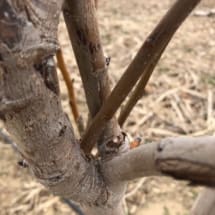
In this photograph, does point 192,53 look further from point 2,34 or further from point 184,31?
point 2,34

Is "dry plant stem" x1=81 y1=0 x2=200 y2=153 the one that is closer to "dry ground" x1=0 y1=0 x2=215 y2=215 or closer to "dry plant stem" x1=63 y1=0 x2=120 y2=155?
"dry plant stem" x1=63 y1=0 x2=120 y2=155

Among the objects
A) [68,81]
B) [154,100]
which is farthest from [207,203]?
[154,100]

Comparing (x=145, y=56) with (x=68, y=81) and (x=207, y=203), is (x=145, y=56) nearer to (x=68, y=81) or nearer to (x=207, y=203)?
(x=207, y=203)

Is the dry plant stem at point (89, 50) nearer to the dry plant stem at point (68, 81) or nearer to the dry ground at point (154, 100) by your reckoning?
the dry plant stem at point (68, 81)

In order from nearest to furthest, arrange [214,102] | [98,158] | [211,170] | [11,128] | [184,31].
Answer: [211,170]
[11,128]
[98,158]
[214,102]
[184,31]

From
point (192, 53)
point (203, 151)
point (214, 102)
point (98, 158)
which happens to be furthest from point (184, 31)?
point (203, 151)

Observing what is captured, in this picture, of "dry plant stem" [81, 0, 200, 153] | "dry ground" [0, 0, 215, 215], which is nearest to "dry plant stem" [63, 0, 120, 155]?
"dry plant stem" [81, 0, 200, 153]
